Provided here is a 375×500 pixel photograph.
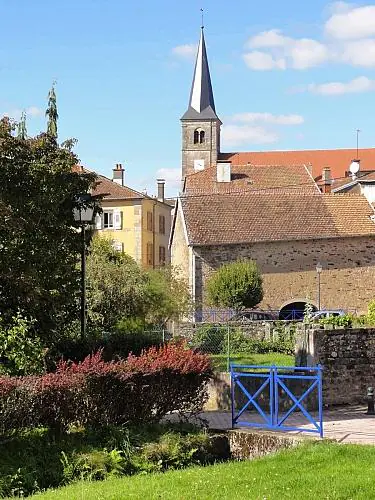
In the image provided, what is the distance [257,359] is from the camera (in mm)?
22828

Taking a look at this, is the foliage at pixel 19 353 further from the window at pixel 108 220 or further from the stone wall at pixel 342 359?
the window at pixel 108 220

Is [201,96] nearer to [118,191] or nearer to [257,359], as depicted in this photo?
[118,191]

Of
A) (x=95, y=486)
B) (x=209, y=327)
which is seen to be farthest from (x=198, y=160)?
(x=95, y=486)

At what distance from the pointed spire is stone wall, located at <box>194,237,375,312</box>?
43.0 m

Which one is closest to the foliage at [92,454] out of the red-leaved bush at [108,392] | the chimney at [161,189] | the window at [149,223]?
the red-leaved bush at [108,392]

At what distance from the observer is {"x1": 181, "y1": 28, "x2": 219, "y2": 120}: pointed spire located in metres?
80.0

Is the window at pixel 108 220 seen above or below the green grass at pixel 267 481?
above

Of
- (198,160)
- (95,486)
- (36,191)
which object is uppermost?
(198,160)

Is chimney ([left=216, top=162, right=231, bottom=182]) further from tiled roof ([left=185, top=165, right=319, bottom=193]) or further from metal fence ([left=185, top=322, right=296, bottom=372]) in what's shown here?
metal fence ([left=185, top=322, right=296, bottom=372])

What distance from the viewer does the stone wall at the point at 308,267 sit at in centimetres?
4053

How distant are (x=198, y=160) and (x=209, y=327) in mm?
64366

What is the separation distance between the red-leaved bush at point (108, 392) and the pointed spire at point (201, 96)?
228 feet

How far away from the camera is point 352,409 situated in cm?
1516

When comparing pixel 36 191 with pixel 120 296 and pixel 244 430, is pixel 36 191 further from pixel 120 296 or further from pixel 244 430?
pixel 120 296
